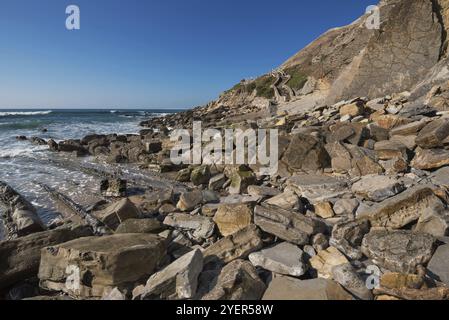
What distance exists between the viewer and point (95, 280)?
3.12m

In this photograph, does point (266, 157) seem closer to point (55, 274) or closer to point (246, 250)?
point (246, 250)

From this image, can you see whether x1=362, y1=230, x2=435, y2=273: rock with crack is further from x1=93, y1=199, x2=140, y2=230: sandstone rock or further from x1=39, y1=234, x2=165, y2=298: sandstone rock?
x1=93, y1=199, x2=140, y2=230: sandstone rock

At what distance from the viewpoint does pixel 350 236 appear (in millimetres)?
3723

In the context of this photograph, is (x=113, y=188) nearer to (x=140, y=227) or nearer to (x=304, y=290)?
(x=140, y=227)

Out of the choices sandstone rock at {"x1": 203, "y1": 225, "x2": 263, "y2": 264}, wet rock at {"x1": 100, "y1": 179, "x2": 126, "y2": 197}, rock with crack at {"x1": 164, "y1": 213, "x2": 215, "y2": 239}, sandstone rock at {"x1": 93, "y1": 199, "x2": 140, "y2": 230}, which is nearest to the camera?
sandstone rock at {"x1": 203, "y1": 225, "x2": 263, "y2": 264}

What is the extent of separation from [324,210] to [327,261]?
55.7 inches

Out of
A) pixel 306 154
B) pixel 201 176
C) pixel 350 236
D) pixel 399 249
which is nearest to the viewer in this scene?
pixel 399 249

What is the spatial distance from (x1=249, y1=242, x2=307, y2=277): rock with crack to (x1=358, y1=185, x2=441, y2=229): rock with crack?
4.30ft

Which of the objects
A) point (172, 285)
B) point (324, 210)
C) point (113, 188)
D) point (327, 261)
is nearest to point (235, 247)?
point (172, 285)

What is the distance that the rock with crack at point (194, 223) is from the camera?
4410 mm

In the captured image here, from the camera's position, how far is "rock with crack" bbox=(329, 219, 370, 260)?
3531 mm

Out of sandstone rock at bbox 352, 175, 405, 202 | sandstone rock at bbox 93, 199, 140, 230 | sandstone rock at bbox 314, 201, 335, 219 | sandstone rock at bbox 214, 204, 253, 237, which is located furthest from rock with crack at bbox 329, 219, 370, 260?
sandstone rock at bbox 93, 199, 140, 230

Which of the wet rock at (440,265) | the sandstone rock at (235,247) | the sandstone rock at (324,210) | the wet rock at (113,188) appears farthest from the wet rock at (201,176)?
the wet rock at (440,265)

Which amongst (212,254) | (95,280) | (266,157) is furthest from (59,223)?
(266,157)
